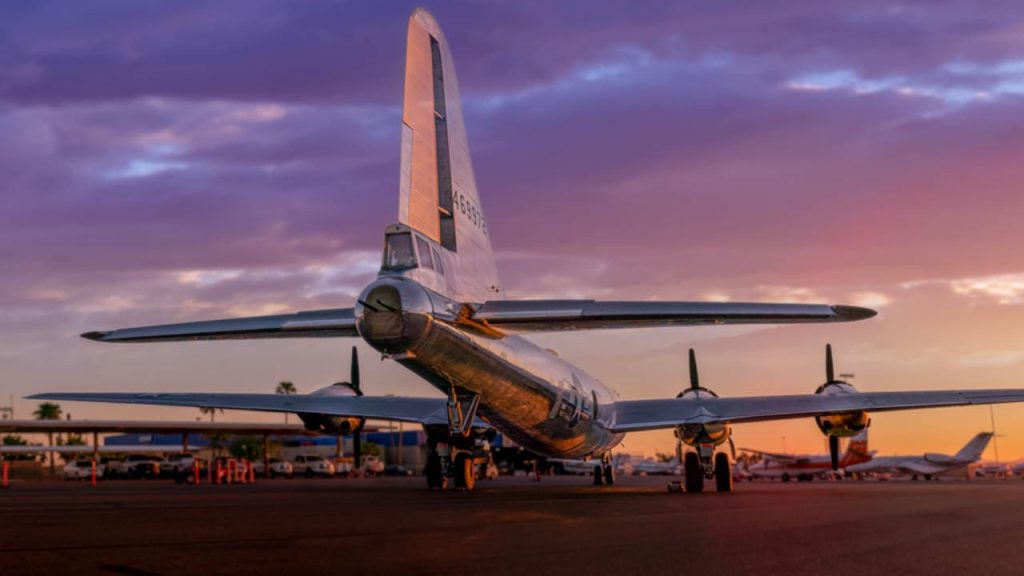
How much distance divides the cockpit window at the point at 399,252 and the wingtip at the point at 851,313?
761 centimetres

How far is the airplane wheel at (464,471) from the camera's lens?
31.4m

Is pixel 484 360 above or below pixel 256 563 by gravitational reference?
above

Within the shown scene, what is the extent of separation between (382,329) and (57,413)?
177 metres

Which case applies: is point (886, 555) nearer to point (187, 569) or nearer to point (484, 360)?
point (187, 569)

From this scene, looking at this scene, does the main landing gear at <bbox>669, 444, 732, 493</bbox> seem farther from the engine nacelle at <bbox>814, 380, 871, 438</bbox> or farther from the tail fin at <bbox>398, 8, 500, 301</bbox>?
the tail fin at <bbox>398, 8, 500, 301</bbox>

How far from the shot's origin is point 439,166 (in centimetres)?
2209

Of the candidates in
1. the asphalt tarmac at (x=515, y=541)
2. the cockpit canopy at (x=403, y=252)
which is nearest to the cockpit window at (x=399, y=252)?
the cockpit canopy at (x=403, y=252)

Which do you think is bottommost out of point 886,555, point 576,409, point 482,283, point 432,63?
point 886,555

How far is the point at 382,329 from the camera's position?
55.8ft

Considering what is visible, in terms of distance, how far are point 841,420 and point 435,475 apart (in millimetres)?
13230

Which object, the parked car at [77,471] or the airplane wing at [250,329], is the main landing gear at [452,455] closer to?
the airplane wing at [250,329]

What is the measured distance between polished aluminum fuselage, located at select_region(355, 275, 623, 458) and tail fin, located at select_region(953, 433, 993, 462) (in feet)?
183

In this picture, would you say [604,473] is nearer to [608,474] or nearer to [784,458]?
[608,474]

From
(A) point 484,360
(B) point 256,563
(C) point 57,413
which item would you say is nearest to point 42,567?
(B) point 256,563
